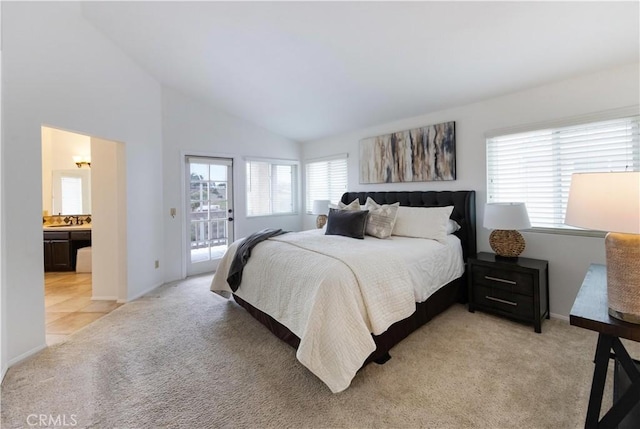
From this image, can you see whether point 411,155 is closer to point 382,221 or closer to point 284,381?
point 382,221

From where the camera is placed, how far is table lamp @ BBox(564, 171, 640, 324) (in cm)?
115

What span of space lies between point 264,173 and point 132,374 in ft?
12.2

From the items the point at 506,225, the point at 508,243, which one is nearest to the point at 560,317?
the point at 508,243

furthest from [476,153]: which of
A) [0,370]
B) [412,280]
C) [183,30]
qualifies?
[0,370]

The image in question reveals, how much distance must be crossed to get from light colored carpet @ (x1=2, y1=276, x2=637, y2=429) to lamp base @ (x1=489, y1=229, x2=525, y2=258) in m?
0.68

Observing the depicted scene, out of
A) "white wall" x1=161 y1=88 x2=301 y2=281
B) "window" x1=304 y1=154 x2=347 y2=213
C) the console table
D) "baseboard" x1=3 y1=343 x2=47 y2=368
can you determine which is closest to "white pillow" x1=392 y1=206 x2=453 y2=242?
the console table

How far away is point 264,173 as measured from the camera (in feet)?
17.0

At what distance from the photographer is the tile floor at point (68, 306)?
2.67 m

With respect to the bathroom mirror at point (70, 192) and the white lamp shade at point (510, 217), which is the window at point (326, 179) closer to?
the white lamp shade at point (510, 217)

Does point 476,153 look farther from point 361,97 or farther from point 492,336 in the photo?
point 492,336

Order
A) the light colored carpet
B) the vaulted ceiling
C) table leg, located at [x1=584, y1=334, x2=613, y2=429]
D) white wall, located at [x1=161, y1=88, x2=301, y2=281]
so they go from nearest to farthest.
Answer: table leg, located at [x1=584, y1=334, x2=613, y2=429]
the light colored carpet
the vaulted ceiling
white wall, located at [x1=161, y1=88, x2=301, y2=281]

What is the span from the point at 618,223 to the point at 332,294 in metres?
1.39

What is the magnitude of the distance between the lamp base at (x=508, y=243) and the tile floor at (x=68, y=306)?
4.14 m

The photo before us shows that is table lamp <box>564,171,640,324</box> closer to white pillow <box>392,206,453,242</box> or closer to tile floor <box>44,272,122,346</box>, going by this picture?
white pillow <box>392,206,453,242</box>
